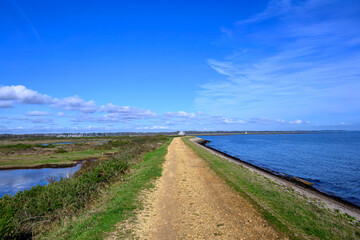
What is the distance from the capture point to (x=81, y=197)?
39.0 ft

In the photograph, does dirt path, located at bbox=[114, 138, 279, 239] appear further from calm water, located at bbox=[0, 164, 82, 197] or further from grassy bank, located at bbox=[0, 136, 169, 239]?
calm water, located at bbox=[0, 164, 82, 197]

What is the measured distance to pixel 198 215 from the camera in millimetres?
9297

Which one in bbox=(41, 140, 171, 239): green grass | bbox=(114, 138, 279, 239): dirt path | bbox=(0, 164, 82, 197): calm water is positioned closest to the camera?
bbox=(114, 138, 279, 239): dirt path

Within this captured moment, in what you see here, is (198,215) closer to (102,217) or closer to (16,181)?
(102,217)

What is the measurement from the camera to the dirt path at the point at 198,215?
7629 mm

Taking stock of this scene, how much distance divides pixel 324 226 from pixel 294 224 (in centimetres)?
146

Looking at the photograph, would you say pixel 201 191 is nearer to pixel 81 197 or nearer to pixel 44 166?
pixel 81 197

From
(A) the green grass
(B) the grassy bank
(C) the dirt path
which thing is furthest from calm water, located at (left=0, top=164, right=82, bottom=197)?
(C) the dirt path

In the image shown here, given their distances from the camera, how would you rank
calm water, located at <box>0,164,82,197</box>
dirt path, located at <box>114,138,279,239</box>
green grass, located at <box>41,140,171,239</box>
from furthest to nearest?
calm water, located at <box>0,164,82,197</box>
green grass, located at <box>41,140,171,239</box>
dirt path, located at <box>114,138,279,239</box>

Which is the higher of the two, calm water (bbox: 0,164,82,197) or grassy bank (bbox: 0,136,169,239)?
grassy bank (bbox: 0,136,169,239)

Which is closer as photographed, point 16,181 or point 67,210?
point 67,210

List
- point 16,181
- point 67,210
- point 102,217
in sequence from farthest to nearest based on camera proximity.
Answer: point 16,181, point 67,210, point 102,217

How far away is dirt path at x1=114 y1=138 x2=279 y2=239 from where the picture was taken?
25.0ft

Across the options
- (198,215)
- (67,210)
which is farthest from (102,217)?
(198,215)
